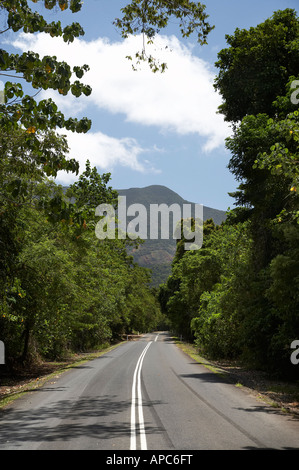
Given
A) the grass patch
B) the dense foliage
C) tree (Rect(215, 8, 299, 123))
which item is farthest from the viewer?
tree (Rect(215, 8, 299, 123))

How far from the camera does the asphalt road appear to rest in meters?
7.91

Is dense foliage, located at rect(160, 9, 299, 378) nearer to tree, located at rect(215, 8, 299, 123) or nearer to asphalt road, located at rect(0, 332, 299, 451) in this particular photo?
tree, located at rect(215, 8, 299, 123)

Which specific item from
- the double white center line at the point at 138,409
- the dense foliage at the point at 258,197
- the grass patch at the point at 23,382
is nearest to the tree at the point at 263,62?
the dense foliage at the point at 258,197

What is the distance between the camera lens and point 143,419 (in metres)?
10.1

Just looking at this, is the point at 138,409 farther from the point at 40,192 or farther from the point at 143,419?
the point at 40,192

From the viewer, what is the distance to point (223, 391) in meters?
15.0

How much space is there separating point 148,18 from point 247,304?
48.4 feet

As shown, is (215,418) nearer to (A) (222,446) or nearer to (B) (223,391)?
(A) (222,446)

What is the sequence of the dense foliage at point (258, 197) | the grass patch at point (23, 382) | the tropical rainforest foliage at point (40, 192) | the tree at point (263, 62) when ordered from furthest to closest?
the tree at point (263, 62), the dense foliage at point (258, 197), the grass patch at point (23, 382), the tropical rainforest foliage at point (40, 192)

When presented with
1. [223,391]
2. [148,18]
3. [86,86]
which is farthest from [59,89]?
[223,391]

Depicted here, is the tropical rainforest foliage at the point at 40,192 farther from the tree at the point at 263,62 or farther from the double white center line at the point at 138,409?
the tree at the point at 263,62

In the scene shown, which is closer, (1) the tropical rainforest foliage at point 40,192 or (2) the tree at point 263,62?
(1) the tropical rainforest foliage at point 40,192

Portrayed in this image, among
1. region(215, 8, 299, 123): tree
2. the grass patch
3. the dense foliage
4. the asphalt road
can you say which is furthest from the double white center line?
region(215, 8, 299, 123): tree

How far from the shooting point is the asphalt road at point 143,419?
7.91 metres
